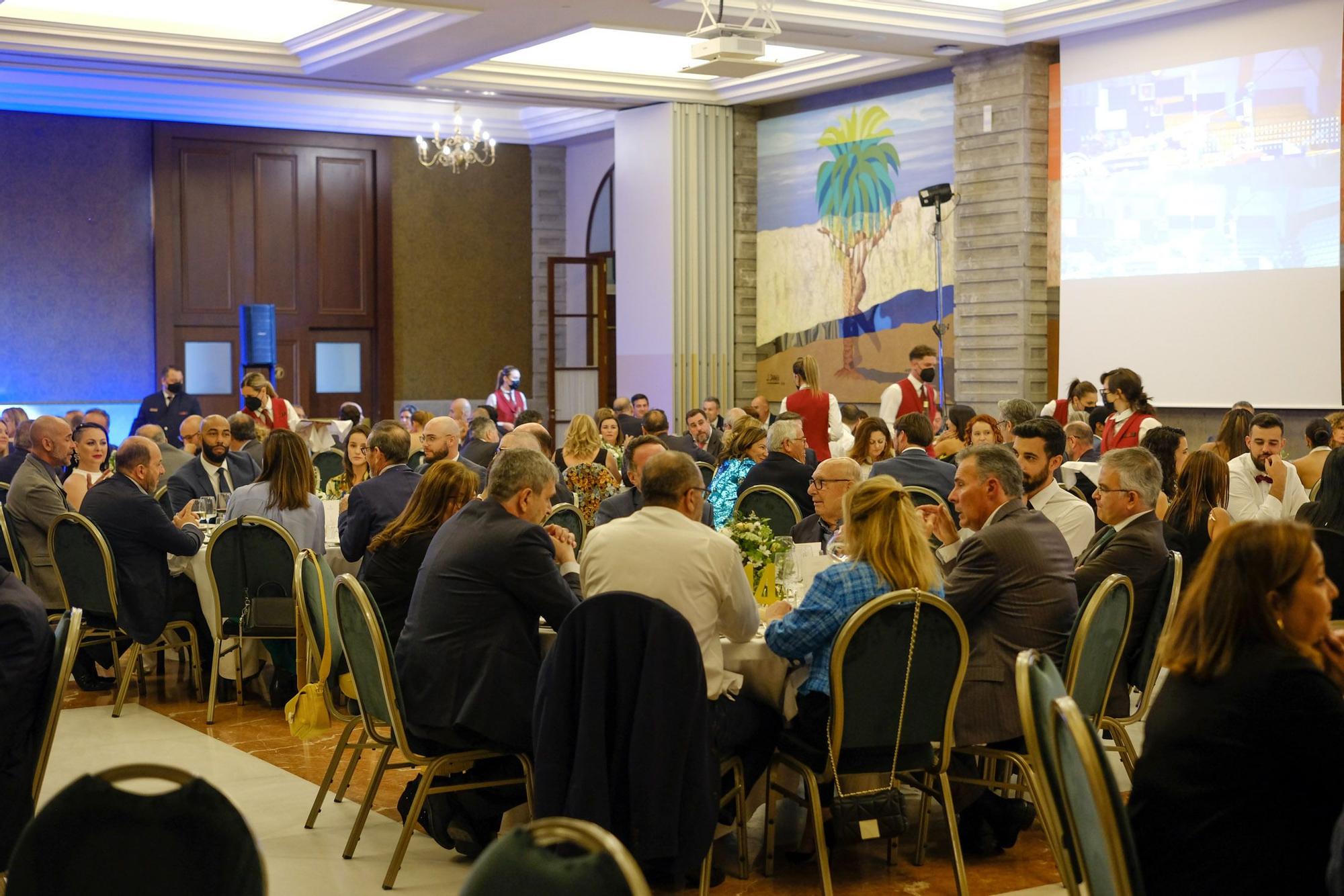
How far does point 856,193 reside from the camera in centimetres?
1441

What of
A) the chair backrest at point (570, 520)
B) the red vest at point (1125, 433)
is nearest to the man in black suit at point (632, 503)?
the chair backrest at point (570, 520)

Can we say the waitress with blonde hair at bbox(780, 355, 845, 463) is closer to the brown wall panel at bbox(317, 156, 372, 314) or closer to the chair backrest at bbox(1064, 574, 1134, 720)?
the chair backrest at bbox(1064, 574, 1134, 720)

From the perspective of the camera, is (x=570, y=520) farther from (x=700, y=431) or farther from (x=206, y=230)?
(x=206, y=230)

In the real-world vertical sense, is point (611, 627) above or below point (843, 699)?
above

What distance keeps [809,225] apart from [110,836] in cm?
1337

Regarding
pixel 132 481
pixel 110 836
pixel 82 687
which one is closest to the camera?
pixel 110 836

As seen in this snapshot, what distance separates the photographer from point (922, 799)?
4.43m

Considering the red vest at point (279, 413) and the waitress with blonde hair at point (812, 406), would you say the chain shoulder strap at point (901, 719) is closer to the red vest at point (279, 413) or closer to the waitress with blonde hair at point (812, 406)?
the waitress with blonde hair at point (812, 406)

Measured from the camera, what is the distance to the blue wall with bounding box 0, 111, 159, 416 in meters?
16.2

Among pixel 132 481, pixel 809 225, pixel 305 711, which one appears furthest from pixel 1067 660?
pixel 809 225

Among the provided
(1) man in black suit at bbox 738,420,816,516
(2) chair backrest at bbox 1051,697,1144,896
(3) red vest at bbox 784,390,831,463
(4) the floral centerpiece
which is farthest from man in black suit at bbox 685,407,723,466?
(2) chair backrest at bbox 1051,697,1144,896

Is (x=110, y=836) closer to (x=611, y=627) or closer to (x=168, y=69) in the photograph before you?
(x=611, y=627)

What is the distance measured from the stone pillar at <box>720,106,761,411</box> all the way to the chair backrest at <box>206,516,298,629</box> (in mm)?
9656

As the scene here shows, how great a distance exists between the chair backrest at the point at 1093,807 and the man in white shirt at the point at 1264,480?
487cm
